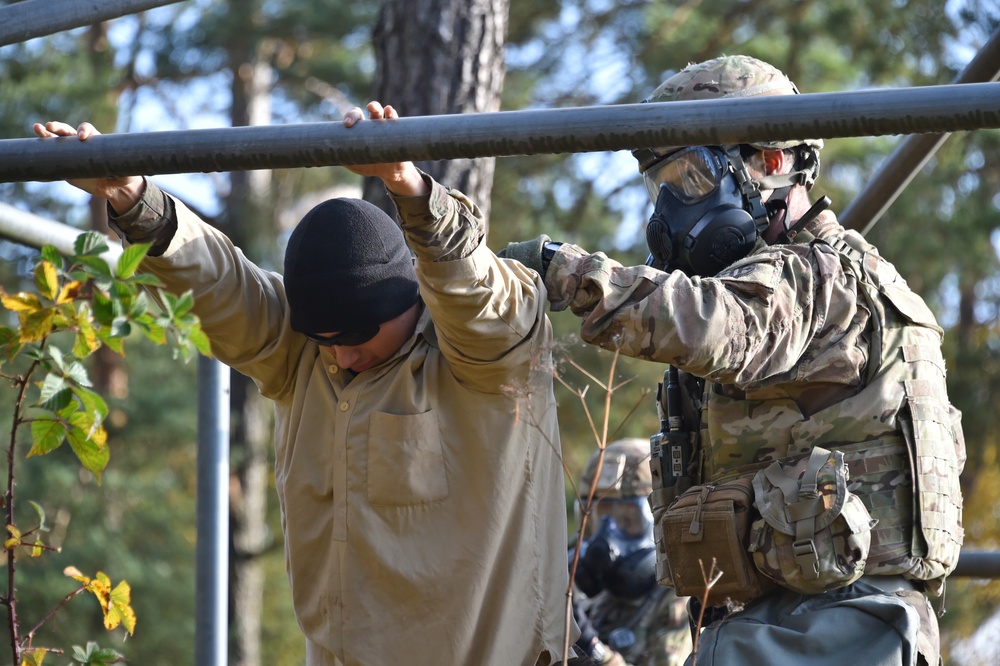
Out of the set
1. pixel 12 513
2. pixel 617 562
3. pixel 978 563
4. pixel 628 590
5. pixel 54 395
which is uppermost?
pixel 54 395

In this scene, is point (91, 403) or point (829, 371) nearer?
point (91, 403)

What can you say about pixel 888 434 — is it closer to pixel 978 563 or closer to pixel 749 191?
pixel 749 191

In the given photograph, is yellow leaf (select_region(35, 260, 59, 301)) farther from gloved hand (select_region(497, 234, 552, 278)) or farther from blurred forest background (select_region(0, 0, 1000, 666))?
blurred forest background (select_region(0, 0, 1000, 666))

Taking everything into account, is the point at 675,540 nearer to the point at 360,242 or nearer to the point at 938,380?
the point at 938,380

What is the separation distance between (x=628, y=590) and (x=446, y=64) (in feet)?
7.47

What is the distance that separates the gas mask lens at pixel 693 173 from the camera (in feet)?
10.1

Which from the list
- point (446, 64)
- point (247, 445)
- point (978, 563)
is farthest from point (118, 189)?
point (247, 445)

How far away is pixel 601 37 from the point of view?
12.3 meters

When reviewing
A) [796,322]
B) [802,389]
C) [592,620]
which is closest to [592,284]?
[796,322]

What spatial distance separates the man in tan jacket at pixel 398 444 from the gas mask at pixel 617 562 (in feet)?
8.41

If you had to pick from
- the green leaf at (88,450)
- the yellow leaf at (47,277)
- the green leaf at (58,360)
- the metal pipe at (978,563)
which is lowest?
the metal pipe at (978,563)

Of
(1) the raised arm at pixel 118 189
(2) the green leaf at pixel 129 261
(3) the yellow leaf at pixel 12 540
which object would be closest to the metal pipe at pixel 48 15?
(1) the raised arm at pixel 118 189

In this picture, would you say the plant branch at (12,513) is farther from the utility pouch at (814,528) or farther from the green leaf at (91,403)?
the utility pouch at (814,528)

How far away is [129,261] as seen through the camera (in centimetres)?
214
